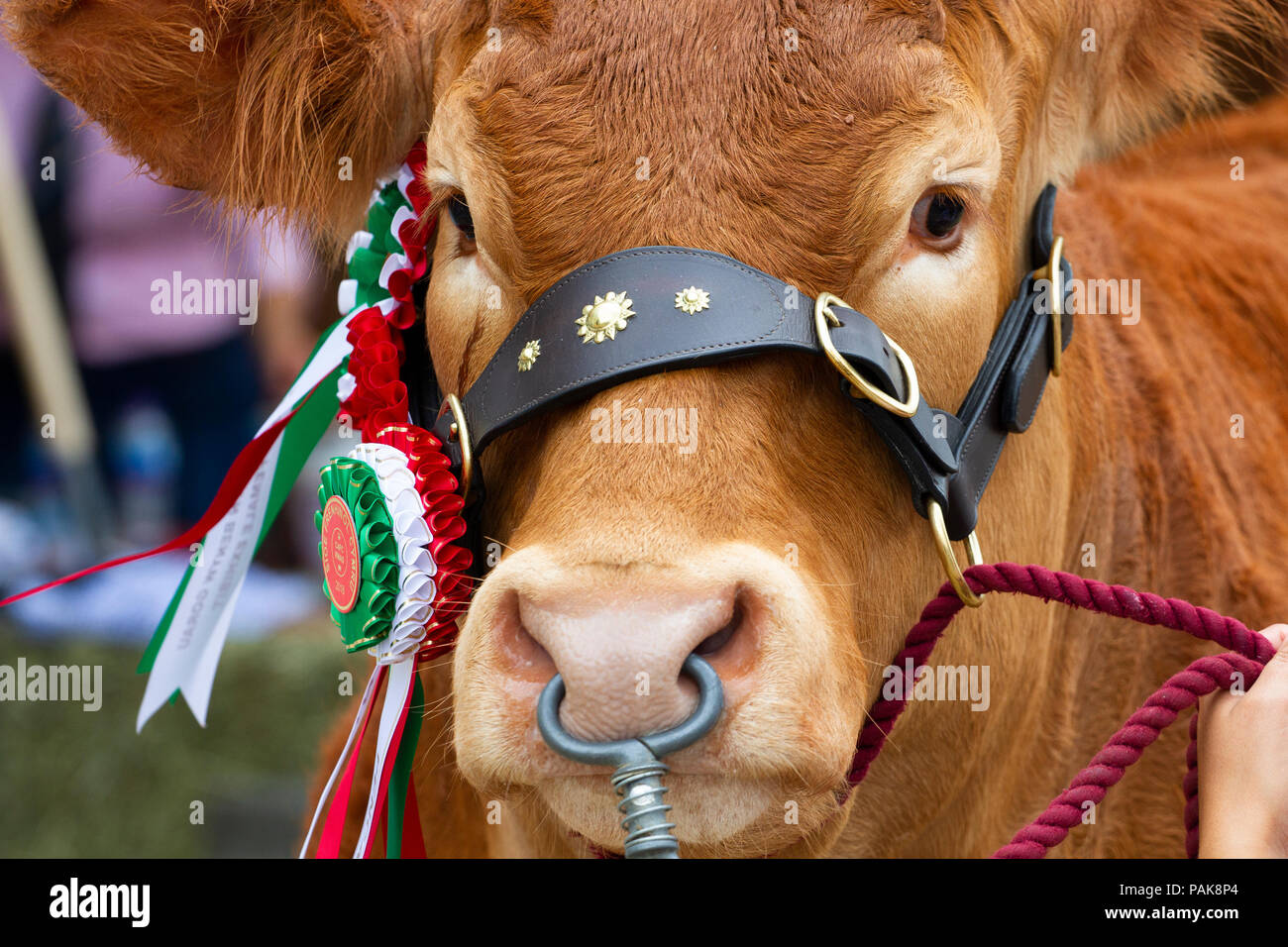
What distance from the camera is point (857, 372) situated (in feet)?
5.73

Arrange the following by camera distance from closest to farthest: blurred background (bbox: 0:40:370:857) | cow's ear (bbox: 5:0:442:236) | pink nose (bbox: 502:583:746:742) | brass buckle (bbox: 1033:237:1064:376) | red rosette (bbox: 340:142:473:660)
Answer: pink nose (bbox: 502:583:746:742) → red rosette (bbox: 340:142:473:660) → brass buckle (bbox: 1033:237:1064:376) → cow's ear (bbox: 5:0:442:236) → blurred background (bbox: 0:40:370:857)

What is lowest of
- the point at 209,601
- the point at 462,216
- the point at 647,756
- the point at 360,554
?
the point at 647,756

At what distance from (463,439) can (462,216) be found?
389 mm

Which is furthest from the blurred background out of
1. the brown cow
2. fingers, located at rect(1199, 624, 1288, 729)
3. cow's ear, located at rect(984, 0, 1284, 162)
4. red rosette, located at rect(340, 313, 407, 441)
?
fingers, located at rect(1199, 624, 1288, 729)

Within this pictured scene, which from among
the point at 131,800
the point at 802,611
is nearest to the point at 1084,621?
the point at 802,611

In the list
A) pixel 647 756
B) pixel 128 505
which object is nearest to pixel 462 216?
pixel 647 756

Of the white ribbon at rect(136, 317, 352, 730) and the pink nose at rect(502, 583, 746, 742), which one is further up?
the white ribbon at rect(136, 317, 352, 730)

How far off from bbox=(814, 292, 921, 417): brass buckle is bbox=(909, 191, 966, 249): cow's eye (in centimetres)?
20

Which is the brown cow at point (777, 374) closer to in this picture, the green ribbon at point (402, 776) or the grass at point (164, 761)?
the green ribbon at point (402, 776)

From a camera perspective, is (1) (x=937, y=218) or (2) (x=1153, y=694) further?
(1) (x=937, y=218)

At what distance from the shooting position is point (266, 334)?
7.64m

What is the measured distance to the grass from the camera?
531 centimetres

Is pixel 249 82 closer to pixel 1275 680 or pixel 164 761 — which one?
pixel 1275 680

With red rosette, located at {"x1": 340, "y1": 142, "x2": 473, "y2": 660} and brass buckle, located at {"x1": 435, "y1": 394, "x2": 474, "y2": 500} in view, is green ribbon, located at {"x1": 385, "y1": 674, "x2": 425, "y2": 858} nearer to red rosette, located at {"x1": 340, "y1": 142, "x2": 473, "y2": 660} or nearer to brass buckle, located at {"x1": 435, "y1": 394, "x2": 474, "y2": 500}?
red rosette, located at {"x1": 340, "y1": 142, "x2": 473, "y2": 660}
